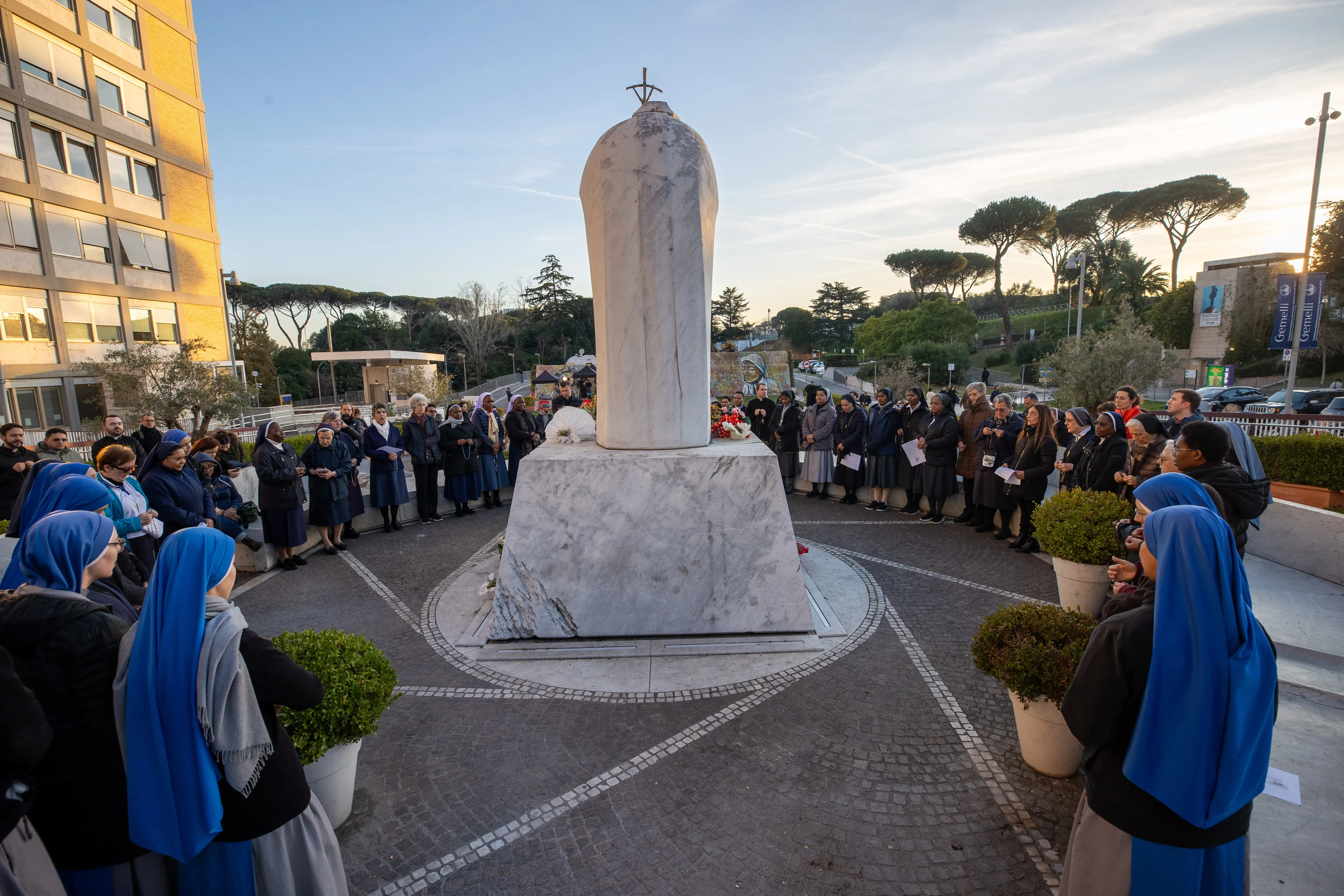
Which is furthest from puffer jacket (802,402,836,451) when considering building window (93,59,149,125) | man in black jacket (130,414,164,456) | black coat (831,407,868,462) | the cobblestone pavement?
building window (93,59,149,125)

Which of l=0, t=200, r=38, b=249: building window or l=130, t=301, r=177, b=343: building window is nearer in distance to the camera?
l=0, t=200, r=38, b=249: building window

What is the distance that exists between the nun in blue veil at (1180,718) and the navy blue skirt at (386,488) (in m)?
8.91

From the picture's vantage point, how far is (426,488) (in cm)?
989

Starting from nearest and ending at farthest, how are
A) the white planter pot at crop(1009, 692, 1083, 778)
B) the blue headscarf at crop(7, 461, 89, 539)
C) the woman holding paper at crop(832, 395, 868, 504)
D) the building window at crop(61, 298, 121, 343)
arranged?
the white planter pot at crop(1009, 692, 1083, 778)
the blue headscarf at crop(7, 461, 89, 539)
the woman holding paper at crop(832, 395, 868, 504)
the building window at crop(61, 298, 121, 343)

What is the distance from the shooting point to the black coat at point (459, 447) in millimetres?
9953

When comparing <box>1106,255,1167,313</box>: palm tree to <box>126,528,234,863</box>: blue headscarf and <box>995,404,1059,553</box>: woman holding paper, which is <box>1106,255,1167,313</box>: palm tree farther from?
<box>126,528,234,863</box>: blue headscarf

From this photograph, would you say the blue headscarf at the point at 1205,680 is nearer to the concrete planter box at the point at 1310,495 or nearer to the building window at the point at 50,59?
the concrete planter box at the point at 1310,495

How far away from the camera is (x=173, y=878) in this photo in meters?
2.30

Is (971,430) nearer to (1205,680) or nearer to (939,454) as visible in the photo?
(939,454)

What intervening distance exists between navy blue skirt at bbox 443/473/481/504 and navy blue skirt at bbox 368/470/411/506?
984 mm

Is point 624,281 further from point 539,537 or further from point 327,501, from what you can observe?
point 327,501

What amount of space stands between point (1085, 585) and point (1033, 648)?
258cm

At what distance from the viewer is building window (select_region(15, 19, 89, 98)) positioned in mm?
22047

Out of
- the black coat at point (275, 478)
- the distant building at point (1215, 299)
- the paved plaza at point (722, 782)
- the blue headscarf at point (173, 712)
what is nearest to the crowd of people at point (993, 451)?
the paved plaza at point (722, 782)
